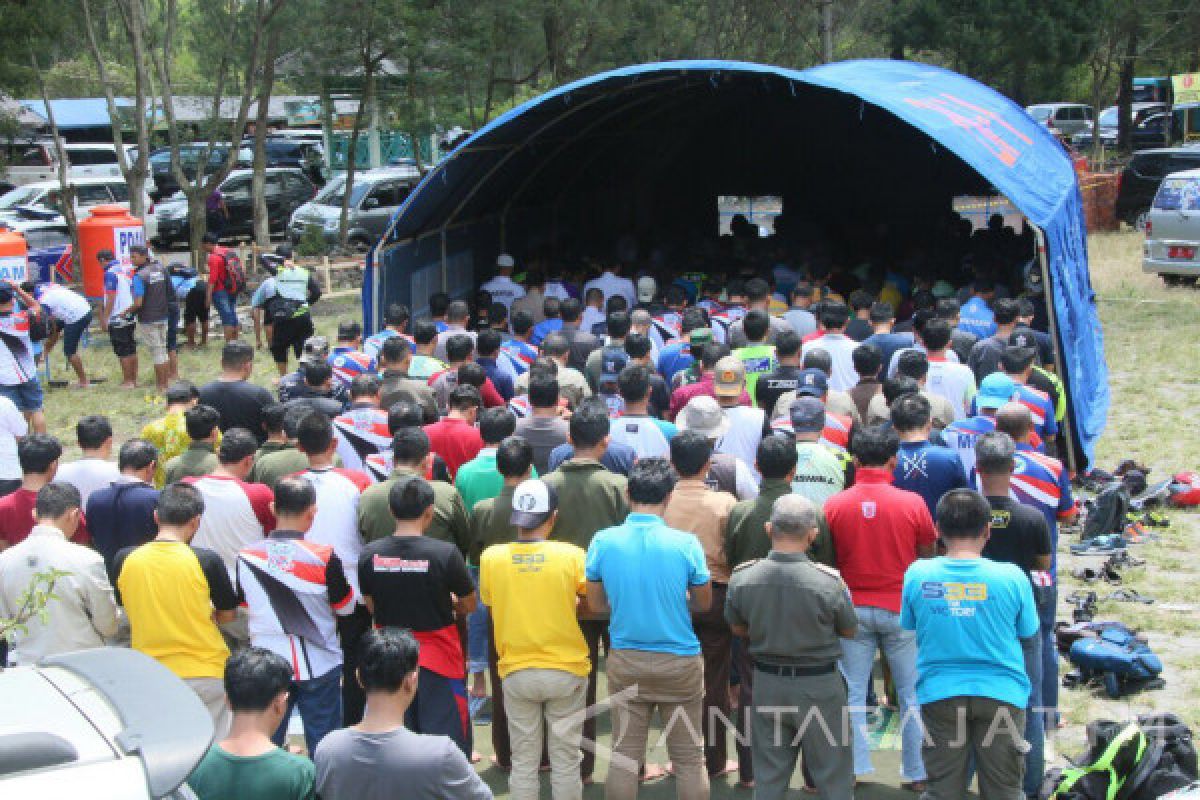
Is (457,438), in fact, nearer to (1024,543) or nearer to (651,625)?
(651,625)

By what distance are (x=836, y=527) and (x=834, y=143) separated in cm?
1389

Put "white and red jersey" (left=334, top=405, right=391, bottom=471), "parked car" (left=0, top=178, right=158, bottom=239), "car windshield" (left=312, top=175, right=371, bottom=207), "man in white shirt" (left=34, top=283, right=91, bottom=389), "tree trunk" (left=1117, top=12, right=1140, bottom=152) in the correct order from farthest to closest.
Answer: "tree trunk" (left=1117, top=12, right=1140, bottom=152), "parked car" (left=0, top=178, right=158, bottom=239), "car windshield" (left=312, top=175, right=371, bottom=207), "man in white shirt" (left=34, top=283, right=91, bottom=389), "white and red jersey" (left=334, top=405, right=391, bottom=471)

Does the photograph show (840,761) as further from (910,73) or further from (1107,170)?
(1107,170)

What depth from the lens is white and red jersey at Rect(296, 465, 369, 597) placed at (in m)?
6.41

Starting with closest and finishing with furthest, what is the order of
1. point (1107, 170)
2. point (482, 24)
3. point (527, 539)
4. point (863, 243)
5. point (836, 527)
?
1. point (527, 539)
2. point (836, 527)
3. point (863, 243)
4. point (482, 24)
5. point (1107, 170)

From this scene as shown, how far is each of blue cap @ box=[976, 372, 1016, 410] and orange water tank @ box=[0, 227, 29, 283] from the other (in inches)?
516

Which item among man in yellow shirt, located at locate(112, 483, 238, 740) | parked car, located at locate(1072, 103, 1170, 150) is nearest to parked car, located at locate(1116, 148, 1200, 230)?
parked car, located at locate(1072, 103, 1170, 150)

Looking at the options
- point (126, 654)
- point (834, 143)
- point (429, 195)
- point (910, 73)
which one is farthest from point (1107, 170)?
point (126, 654)

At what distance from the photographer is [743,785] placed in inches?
251

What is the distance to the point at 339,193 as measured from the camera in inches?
1043

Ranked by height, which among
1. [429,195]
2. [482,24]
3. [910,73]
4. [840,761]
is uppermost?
[482,24]

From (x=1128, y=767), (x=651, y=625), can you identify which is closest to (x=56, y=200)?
(x=651, y=625)

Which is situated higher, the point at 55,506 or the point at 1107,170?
Result: the point at 1107,170

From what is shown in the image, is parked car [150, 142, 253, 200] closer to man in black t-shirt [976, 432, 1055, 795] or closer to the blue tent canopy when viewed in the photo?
the blue tent canopy
